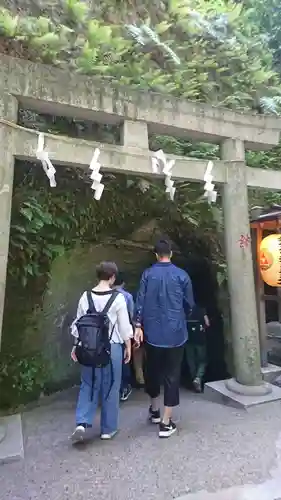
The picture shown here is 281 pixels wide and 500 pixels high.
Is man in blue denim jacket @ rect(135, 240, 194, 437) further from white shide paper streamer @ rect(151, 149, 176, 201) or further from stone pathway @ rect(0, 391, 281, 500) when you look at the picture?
white shide paper streamer @ rect(151, 149, 176, 201)

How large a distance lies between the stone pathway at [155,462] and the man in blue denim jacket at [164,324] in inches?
15.6

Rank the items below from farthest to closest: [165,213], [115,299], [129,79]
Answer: [129,79], [165,213], [115,299]

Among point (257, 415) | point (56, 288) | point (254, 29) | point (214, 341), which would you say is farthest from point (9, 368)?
point (254, 29)

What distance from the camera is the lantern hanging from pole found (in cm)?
582

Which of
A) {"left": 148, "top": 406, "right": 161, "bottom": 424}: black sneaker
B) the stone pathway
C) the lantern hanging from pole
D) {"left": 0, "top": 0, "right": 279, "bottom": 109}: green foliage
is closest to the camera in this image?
the stone pathway

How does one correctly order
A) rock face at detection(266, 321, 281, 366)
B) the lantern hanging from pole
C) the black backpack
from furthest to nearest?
rock face at detection(266, 321, 281, 366), the lantern hanging from pole, the black backpack

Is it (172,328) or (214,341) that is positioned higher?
(172,328)

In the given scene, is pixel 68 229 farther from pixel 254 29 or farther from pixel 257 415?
pixel 254 29

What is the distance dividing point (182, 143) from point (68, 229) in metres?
3.15

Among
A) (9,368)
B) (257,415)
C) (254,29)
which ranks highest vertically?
(254,29)

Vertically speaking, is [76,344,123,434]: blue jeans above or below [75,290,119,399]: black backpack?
below

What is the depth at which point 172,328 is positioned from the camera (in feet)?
13.7

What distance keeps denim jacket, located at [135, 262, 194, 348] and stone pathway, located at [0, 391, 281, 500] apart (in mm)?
1057

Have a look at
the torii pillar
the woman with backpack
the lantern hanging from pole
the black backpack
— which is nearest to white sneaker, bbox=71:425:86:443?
the woman with backpack
